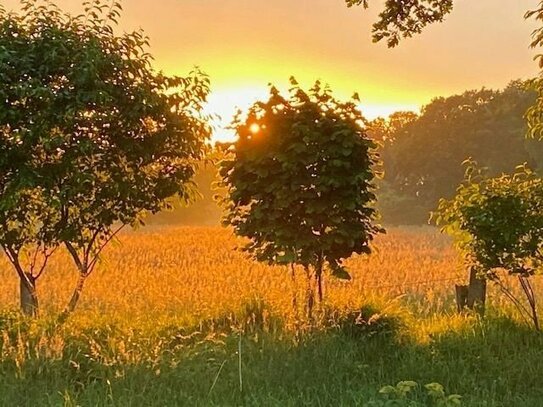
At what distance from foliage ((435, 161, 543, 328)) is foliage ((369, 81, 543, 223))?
53098mm

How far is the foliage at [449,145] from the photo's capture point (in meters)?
64.2

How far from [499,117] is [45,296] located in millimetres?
60107

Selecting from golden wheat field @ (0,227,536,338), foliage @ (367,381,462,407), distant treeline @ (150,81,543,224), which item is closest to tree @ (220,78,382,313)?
golden wheat field @ (0,227,536,338)

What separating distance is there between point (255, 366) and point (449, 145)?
61640 mm

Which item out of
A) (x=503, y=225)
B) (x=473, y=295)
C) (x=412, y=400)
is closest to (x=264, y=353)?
(x=412, y=400)

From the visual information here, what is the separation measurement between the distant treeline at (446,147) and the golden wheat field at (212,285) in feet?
120

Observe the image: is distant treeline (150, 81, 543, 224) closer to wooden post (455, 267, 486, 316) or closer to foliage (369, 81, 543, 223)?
foliage (369, 81, 543, 223)

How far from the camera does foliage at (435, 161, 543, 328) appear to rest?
949 cm

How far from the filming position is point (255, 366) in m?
7.84

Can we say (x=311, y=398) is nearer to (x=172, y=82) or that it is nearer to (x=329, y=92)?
(x=329, y=92)

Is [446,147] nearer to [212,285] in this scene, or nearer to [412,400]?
[212,285]

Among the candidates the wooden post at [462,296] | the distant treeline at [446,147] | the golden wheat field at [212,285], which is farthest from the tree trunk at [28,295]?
the distant treeline at [446,147]

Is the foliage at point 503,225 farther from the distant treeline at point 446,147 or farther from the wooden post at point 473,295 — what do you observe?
the distant treeline at point 446,147

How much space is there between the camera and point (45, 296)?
46.6ft
